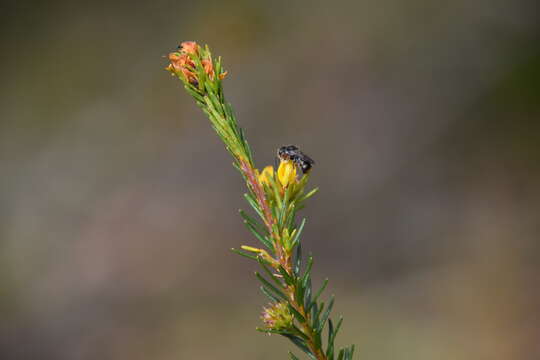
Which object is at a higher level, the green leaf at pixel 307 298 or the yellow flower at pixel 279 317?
the green leaf at pixel 307 298

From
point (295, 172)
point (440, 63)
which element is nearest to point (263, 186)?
point (295, 172)

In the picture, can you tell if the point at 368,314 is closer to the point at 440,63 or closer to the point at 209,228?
the point at 209,228

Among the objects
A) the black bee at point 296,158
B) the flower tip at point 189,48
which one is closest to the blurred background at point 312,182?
the black bee at point 296,158

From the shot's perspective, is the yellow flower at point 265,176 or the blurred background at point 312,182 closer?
the yellow flower at point 265,176

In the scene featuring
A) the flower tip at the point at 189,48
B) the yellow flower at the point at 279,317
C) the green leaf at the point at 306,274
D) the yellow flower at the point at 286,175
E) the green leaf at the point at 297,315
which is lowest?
the yellow flower at the point at 279,317

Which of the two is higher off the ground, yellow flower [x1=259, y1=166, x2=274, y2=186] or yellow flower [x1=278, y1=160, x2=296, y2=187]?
yellow flower [x1=278, y1=160, x2=296, y2=187]

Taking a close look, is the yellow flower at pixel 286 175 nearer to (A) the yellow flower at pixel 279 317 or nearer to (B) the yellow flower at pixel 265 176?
(B) the yellow flower at pixel 265 176

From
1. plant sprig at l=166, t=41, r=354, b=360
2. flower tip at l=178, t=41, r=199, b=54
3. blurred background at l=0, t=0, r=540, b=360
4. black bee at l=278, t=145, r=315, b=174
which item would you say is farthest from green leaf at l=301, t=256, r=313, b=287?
blurred background at l=0, t=0, r=540, b=360

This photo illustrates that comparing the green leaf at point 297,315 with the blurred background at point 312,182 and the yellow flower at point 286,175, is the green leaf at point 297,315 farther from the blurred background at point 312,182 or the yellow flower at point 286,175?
the blurred background at point 312,182

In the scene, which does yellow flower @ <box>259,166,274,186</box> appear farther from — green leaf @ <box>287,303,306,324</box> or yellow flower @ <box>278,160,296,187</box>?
green leaf @ <box>287,303,306,324</box>
